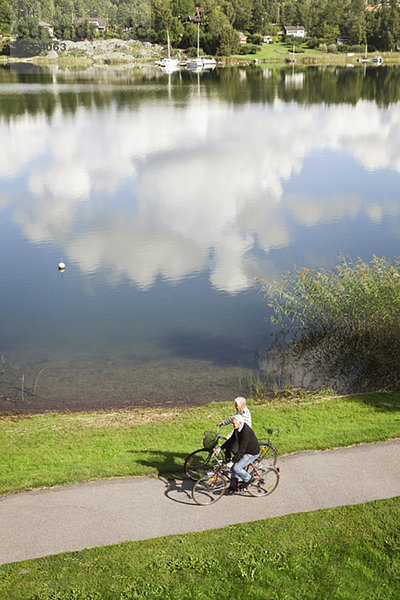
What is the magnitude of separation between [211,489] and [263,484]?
1.24 meters

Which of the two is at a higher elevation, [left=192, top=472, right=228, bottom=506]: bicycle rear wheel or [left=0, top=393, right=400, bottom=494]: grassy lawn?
[left=192, top=472, right=228, bottom=506]: bicycle rear wheel

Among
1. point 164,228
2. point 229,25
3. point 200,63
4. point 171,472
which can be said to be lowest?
point 164,228

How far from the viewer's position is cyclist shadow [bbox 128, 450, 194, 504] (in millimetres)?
12820

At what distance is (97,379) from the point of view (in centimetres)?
2175

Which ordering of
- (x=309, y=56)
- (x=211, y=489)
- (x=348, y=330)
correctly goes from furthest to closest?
(x=309, y=56)
(x=348, y=330)
(x=211, y=489)

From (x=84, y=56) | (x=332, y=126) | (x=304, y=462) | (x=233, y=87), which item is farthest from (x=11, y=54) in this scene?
(x=304, y=462)

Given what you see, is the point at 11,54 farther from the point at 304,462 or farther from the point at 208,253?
the point at 304,462

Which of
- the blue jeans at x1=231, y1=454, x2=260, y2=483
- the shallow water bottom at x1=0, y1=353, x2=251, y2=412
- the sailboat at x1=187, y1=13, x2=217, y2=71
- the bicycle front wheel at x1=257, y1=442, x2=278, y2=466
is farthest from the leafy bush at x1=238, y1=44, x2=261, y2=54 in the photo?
the blue jeans at x1=231, y1=454, x2=260, y2=483

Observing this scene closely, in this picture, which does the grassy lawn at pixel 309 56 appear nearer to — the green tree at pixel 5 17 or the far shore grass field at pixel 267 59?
the far shore grass field at pixel 267 59

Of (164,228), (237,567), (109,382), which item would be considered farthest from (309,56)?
(237,567)

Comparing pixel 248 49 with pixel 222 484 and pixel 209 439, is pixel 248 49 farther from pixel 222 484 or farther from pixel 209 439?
pixel 222 484

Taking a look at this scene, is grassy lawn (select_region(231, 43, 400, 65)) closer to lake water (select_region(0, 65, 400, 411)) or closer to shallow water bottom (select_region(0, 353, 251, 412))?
lake water (select_region(0, 65, 400, 411))

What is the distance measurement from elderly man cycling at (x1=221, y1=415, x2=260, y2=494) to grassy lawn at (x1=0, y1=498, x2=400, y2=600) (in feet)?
3.82

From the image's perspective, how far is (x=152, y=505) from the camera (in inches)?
490
